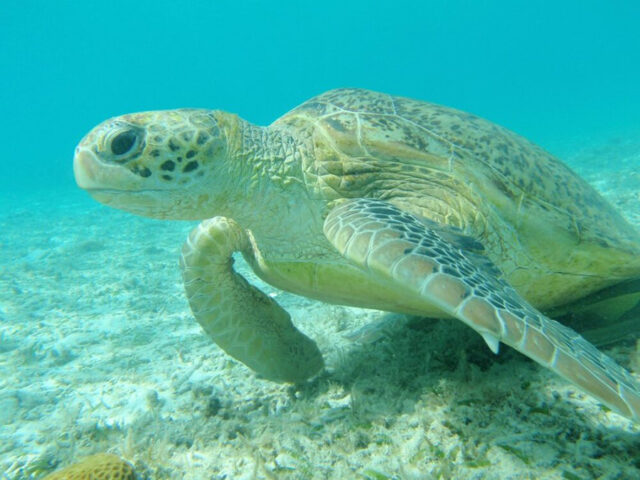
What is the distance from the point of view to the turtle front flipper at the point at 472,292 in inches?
43.5

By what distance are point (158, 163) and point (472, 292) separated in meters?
1.68

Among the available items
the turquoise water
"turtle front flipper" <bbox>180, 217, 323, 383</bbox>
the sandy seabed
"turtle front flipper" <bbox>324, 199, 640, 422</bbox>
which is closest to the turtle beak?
"turtle front flipper" <bbox>180, 217, 323, 383</bbox>

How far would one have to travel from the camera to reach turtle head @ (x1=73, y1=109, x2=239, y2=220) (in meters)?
1.93

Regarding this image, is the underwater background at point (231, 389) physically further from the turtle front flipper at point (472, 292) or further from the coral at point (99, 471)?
the turtle front flipper at point (472, 292)

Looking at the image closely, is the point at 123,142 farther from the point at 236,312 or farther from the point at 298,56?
the point at 298,56

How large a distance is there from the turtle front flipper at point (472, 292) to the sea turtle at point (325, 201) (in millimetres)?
140

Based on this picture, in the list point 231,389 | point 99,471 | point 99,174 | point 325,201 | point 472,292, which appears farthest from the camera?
point 231,389

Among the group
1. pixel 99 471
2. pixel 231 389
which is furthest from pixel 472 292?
pixel 231 389

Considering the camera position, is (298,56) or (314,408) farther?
(298,56)

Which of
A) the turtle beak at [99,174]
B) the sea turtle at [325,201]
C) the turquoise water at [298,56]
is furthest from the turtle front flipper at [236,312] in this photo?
the turquoise water at [298,56]

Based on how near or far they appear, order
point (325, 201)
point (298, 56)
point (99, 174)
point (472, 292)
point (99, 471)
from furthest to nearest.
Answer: point (298, 56) → point (325, 201) → point (99, 174) → point (99, 471) → point (472, 292)

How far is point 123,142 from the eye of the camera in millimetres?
1944

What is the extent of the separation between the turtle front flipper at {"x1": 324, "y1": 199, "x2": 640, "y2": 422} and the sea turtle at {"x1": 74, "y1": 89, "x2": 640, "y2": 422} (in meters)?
0.14

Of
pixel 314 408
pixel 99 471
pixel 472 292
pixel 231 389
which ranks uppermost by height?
pixel 472 292
